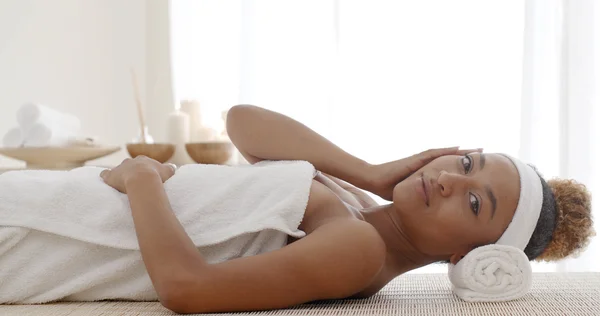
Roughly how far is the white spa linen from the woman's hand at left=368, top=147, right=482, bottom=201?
0.68ft

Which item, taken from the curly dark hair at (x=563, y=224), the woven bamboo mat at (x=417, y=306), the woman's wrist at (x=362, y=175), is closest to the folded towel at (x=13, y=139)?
the woven bamboo mat at (x=417, y=306)

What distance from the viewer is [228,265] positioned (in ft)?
4.03

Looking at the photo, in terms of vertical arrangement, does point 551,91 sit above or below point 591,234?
above

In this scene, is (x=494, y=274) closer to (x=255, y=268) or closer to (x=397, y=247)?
(x=397, y=247)

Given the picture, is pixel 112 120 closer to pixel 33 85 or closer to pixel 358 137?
pixel 33 85

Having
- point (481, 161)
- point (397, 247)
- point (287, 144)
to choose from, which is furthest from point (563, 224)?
point (287, 144)

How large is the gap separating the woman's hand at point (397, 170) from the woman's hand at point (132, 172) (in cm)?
44

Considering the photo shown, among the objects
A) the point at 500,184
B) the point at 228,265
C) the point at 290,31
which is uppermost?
the point at 290,31

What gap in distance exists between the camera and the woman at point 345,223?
1.22 meters

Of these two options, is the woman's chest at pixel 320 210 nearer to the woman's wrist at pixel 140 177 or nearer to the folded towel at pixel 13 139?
the woman's wrist at pixel 140 177

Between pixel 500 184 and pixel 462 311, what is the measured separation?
29 centimetres

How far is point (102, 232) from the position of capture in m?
1.35

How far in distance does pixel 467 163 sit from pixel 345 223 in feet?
1.04

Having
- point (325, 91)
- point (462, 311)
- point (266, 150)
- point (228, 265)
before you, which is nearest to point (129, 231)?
point (228, 265)
